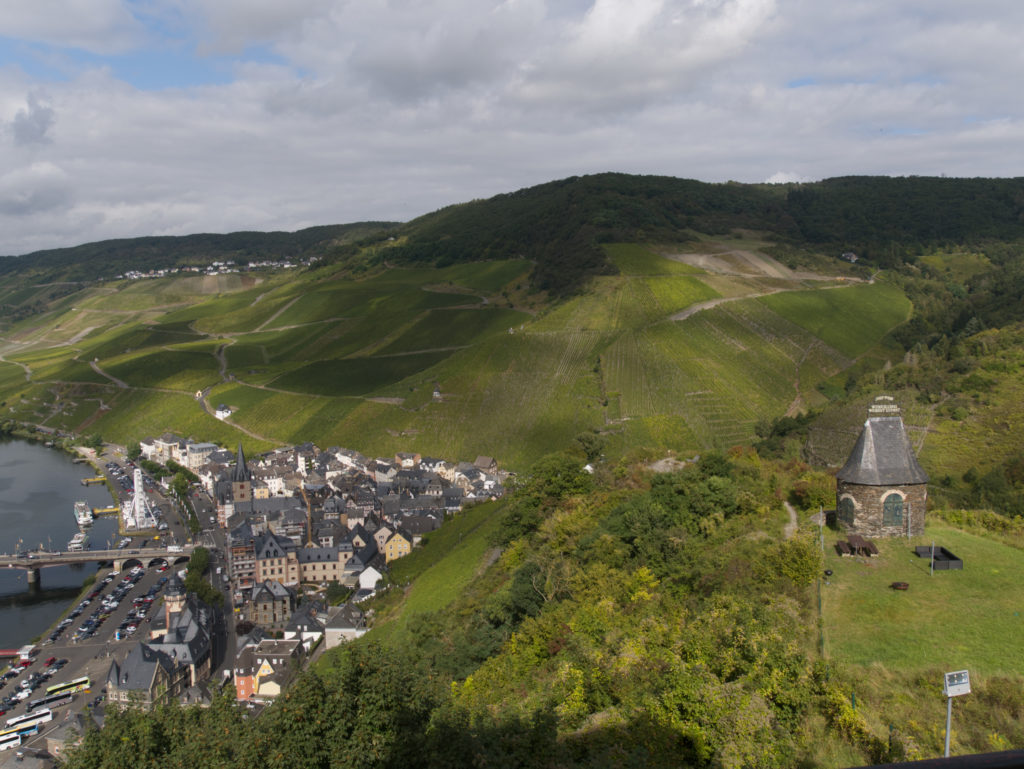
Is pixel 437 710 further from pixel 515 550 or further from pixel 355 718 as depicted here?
pixel 515 550

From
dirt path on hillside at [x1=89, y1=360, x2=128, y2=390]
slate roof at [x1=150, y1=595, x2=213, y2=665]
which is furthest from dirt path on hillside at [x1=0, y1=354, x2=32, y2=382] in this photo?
slate roof at [x1=150, y1=595, x2=213, y2=665]

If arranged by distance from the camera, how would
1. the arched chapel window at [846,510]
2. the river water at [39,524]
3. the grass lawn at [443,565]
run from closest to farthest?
the arched chapel window at [846,510], the grass lawn at [443,565], the river water at [39,524]

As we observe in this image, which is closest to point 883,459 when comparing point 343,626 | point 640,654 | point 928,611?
point 928,611

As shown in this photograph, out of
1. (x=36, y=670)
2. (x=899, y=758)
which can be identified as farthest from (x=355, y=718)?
(x=36, y=670)

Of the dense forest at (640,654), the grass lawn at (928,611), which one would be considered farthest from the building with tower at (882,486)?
the dense forest at (640,654)

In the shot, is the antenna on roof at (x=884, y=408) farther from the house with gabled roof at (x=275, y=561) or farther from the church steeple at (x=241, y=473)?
the church steeple at (x=241, y=473)
